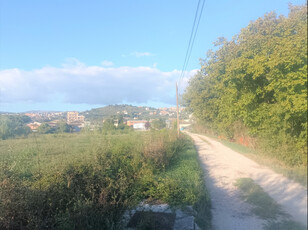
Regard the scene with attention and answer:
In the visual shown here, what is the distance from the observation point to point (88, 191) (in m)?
4.38

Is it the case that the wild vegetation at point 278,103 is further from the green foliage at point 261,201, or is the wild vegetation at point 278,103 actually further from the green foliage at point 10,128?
the green foliage at point 10,128

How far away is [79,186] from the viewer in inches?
173

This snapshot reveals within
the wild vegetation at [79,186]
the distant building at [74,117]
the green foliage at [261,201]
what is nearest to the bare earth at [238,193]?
the green foliage at [261,201]

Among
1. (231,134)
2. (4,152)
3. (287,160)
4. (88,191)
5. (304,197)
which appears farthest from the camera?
(4,152)

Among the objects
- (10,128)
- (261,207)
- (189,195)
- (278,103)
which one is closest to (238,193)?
(189,195)

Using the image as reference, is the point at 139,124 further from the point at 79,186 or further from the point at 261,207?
the point at 261,207

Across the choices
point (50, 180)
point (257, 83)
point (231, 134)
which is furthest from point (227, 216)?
point (50, 180)

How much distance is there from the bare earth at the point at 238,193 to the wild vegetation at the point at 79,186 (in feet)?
1.26

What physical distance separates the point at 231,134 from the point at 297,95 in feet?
6.01

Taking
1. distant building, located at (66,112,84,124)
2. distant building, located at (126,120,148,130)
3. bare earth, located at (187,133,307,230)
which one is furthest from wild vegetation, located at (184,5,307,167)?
distant building, located at (126,120,148,130)

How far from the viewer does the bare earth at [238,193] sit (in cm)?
184

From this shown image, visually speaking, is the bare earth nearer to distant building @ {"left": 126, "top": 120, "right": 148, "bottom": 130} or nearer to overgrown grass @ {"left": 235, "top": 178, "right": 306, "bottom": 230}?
overgrown grass @ {"left": 235, "top": 178, "right": 306, "bottom": 230}

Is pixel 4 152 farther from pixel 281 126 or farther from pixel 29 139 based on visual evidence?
pixel 281 126

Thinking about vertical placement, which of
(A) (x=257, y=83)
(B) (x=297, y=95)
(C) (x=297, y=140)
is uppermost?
(A) (x=257, y=83)
